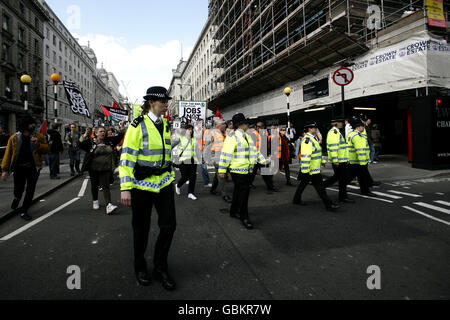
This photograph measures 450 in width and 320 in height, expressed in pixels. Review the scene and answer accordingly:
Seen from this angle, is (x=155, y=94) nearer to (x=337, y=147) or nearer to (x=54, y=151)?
(x=337, y=147)

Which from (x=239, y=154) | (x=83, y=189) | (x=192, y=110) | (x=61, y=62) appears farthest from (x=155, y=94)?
(x=61, y=62)

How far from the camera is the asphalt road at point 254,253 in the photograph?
2658mm

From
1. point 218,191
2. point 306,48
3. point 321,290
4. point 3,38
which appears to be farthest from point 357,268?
point 3,38

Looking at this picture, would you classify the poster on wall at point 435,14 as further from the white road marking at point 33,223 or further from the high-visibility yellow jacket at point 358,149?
the white road marking at point 33,223

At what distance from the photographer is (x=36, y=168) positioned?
18.9 ft

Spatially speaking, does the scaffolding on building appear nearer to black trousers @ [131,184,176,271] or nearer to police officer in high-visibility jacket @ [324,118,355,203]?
police officer in high-visibility jacket @ [324,118,355,203]

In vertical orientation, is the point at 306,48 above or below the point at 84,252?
above

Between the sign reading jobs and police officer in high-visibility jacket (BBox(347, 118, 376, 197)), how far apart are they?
10460mm

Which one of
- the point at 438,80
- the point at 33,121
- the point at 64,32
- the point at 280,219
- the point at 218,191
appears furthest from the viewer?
the point at 64,32

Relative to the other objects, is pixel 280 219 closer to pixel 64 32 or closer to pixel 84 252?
pixel 84 252

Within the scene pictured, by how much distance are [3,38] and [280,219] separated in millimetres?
39973

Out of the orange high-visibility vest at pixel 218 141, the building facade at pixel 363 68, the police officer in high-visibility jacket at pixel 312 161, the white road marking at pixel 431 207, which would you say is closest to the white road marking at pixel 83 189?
the orange high-visibility vest at pixel 218 141

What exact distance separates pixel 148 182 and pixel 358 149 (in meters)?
5.47

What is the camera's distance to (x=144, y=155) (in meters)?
2.81
